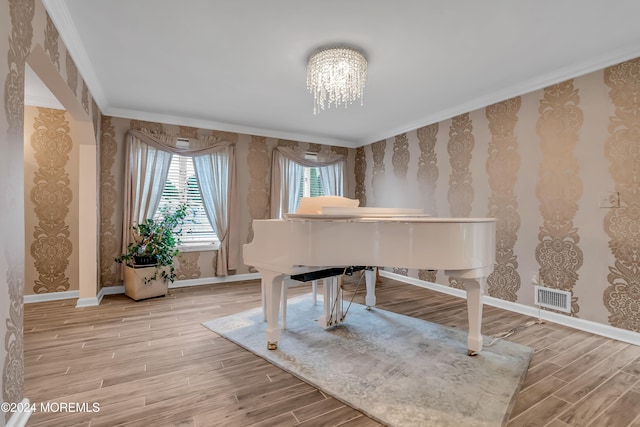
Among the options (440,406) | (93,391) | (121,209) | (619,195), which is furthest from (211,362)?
(619,195)

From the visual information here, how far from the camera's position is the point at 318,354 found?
2.29m

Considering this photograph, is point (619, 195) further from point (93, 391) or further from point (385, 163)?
point (93, 391)

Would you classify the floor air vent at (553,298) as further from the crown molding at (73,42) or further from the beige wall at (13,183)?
the crown molding at (73,42)

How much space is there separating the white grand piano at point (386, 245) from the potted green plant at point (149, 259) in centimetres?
223

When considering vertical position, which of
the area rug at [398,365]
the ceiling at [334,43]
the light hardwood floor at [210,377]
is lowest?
the light hardwood floor at [210,377]

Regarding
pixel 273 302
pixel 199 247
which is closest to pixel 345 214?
pixel 273 302

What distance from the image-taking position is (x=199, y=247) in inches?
179

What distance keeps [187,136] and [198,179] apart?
0.63 metres

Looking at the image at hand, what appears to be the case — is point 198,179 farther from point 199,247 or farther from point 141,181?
point 199,247

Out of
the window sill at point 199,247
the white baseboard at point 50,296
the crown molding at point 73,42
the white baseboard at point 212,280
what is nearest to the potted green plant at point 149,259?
the window sill at point 199,247

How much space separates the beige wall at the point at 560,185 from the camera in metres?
2.57

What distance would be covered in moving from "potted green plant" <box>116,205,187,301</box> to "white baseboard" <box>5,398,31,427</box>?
2.20m

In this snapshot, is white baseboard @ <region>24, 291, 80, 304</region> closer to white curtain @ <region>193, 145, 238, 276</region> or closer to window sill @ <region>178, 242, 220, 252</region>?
window sill @ <region>178, 242, 220, 252</region>

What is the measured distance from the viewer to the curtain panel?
4055 mm
